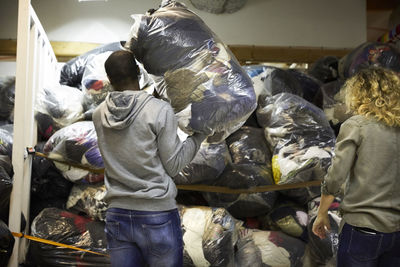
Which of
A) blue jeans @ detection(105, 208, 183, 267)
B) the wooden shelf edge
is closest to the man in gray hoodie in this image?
blue jeans @ detection(105, 208, 183, 267)

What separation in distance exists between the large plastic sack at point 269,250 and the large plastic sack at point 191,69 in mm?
905

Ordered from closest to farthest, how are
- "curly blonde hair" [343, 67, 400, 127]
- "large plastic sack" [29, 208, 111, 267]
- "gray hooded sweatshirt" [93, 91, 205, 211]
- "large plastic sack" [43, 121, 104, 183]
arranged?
"gray hooded sweatshirt" [93, 91, 205, 211] < "curly blonde hair" [343, 67, 400, 127] < "large plastic sack" [29, 208, 111, 267] < "large plastic sack" [43, 121, 104, 183]

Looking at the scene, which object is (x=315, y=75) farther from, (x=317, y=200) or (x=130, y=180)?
(x=130, y=180)

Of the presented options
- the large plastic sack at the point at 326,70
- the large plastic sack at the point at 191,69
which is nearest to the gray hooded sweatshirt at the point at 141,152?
the large plastic sack at the point at 191,69

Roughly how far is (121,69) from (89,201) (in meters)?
1.31

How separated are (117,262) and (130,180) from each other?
30 centimetres

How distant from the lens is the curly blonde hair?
166cm

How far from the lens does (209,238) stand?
95.6 inches

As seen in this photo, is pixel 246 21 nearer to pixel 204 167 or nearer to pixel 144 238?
pixel 204 167

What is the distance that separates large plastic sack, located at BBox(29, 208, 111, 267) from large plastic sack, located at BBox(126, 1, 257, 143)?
1.07 m

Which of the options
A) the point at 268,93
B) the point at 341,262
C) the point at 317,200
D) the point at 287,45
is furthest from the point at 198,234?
the point at 287,45

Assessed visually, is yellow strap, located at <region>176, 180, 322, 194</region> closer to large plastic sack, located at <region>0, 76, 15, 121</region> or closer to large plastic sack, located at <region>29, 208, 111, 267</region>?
large plastic sack, located at <region>29, 208, 111, 267</region>

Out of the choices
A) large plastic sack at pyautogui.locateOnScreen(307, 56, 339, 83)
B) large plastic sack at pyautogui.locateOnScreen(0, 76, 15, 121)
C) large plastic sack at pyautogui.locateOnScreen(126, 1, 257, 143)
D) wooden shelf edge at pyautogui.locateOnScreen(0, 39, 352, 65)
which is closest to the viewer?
large plastic sack at pyautogui.locateOnScreen(126, 1, 257, 143)

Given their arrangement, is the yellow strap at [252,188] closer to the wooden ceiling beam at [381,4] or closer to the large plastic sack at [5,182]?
the large plastic sack at [5,182]
